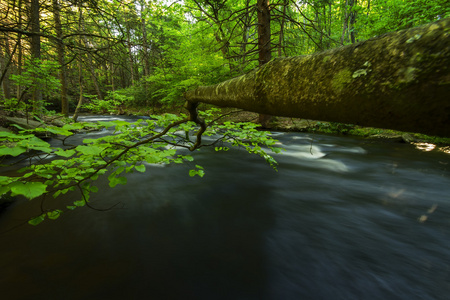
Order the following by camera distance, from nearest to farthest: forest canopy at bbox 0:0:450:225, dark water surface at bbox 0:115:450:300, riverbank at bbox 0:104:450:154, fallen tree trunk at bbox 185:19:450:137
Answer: fallen tree trunk at bbox 185:19:450:137
forest canopy at bbox 0:0:450:225
dark water surface at bbox 0:115:450:300
riverbank at bbox 0:104:450:154

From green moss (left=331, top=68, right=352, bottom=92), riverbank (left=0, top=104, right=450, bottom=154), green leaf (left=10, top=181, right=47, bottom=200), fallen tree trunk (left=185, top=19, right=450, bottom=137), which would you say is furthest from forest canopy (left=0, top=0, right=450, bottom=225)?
riverbank (left=0, top=104, right=450, bottom=154)

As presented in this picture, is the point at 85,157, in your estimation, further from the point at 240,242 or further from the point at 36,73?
the point at 36,73

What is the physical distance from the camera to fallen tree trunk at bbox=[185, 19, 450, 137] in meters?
Answer: 0.56

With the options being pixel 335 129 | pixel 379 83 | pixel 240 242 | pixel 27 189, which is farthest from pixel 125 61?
pixel 335 129

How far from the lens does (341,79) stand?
0.75m

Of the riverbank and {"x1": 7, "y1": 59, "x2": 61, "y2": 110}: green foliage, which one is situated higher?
{"x1": 7, "y1": 59, "x2": 61, "y2": 110}: green foliage

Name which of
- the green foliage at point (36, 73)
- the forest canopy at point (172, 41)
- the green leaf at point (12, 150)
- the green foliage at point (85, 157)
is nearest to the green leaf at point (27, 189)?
the green foliage at point (85, 157)

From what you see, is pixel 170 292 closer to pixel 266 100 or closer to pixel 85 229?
pixel 85 229

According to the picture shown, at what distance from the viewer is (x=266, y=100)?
3.60ft

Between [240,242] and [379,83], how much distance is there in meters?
2.77

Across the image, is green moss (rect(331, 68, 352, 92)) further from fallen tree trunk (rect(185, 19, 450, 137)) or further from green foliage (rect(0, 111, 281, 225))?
green foliage (rect(0, 111, 281, 225))

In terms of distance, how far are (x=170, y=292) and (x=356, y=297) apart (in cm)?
210

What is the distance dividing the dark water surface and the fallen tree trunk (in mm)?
1704

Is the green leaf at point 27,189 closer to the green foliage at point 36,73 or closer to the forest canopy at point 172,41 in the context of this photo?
the forest canopy at point 172,41
